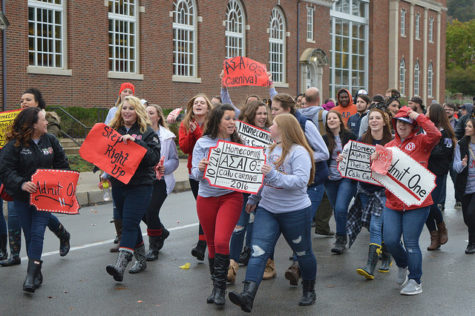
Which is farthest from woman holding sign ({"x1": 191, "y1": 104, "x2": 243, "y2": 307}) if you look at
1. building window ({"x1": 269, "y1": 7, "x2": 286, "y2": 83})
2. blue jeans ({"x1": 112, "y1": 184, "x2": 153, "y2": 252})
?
building window ({"x1": 269, "y1": 7, "x2": 286, "y2": 83})

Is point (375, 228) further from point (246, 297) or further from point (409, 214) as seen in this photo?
point (246, 297)

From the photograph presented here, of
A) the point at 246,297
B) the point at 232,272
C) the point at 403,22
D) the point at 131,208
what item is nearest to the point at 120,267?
the point at 131,208

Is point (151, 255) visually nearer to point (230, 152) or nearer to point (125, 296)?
point (125, 296)

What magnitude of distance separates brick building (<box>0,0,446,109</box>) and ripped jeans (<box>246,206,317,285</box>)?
57.0ft

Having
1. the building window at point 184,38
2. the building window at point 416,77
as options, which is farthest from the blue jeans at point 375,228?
the building window at point 416,77

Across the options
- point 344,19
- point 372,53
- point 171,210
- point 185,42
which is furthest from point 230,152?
point 372,53

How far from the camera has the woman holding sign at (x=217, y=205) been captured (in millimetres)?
5766

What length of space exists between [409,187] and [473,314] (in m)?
1.28

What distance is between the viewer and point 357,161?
7.41 m

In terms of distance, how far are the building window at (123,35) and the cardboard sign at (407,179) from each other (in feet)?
65.2

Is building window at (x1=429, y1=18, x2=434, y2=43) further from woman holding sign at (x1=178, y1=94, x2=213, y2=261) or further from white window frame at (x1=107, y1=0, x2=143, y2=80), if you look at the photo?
woman holding sign at (x1=178, y1=94, x2=213, y2=261)

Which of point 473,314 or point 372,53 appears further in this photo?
point 372,53

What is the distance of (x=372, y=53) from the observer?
44156 millimetres

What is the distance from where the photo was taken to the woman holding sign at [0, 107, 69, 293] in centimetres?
638
